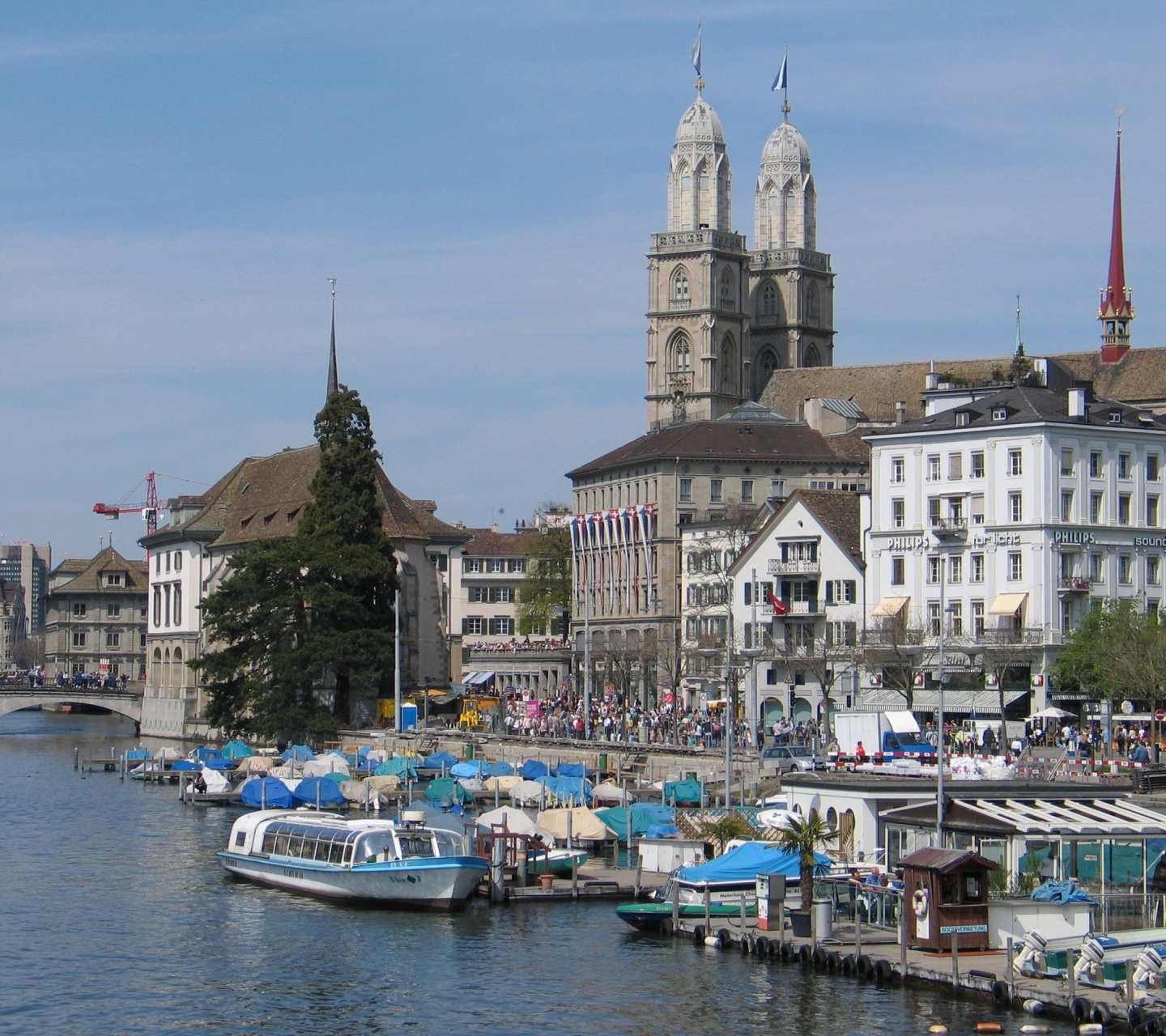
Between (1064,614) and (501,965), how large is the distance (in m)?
46.2

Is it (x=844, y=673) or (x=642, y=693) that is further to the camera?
(x=642, y=693)

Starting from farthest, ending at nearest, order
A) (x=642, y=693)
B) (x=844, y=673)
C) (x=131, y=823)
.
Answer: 1. (x=642, y=693)
2. (x=844, y=673)
3. (x=131, y=823)

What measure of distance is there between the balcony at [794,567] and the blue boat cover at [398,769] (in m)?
→ 19.9

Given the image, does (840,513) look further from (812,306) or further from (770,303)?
(812,306)

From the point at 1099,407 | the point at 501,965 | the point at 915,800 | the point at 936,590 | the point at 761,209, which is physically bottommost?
the point at 501,965

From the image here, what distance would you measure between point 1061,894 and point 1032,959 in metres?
2.88

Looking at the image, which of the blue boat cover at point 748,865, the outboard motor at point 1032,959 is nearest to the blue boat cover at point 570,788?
the blue boat cover at point 748,865

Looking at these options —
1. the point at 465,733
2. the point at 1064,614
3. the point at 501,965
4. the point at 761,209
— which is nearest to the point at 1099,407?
the point at 1064,614

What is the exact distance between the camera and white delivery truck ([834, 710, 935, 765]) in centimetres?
7225

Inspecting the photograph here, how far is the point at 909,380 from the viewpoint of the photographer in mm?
157125

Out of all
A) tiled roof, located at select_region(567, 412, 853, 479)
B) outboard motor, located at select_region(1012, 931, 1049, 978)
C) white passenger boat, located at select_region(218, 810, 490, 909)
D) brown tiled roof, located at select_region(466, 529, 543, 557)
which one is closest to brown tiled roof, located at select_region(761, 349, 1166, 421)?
tiled roof, located at select_region(567, 412, 853, 479)

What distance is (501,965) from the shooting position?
A: 4641cm

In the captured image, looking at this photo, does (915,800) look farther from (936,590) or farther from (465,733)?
(465,733)

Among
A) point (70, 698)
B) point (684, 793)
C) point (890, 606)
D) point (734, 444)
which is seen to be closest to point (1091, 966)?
point (684, 793)
